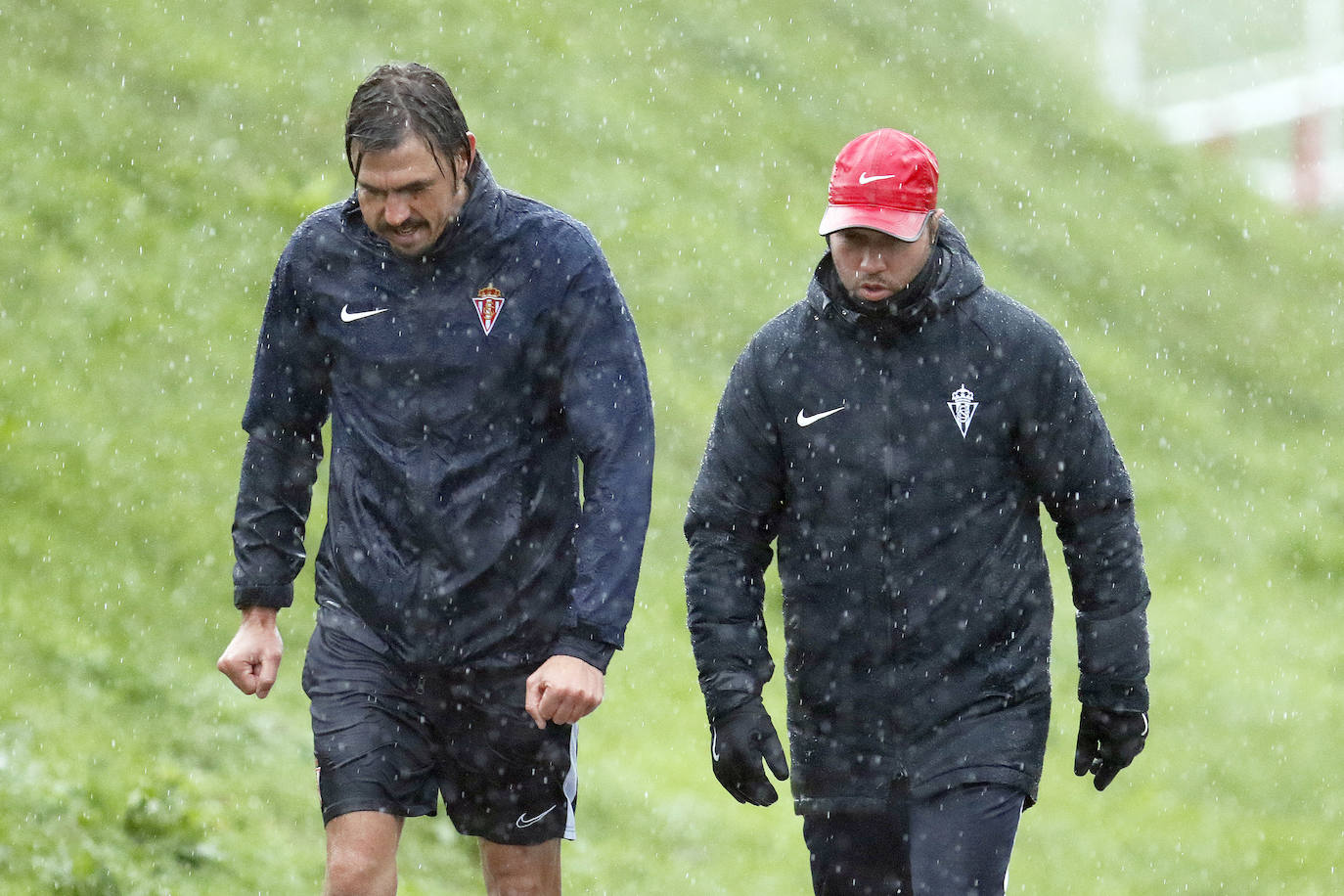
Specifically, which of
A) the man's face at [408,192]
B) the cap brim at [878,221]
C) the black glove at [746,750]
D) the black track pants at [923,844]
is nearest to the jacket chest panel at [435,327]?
the man's face at [408,192]

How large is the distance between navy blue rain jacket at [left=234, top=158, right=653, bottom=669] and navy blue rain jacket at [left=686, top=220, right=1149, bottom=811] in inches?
15.4

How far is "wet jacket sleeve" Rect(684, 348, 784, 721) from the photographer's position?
559cm

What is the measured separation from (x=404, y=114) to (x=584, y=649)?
157 cm

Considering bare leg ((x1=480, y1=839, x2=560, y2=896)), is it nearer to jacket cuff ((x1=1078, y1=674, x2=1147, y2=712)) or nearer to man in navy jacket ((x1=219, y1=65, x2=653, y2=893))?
man in navy jacket ((x1=219, y1=65, x2=653, y2=893))

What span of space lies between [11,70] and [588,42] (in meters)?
5.36

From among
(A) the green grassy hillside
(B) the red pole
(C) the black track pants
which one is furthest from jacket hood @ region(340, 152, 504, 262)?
(B) the red pole

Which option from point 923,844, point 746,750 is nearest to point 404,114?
point 746,750

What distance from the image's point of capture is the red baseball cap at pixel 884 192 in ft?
17.5

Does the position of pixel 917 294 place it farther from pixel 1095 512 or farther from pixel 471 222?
pixel 471 222

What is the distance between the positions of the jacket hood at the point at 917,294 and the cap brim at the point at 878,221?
15 centimetres

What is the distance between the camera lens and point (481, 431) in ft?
18.4

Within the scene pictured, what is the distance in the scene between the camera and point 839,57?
19.5m

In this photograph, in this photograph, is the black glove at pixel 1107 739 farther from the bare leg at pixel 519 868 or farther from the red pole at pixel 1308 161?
the red pole at pixel 1308 161

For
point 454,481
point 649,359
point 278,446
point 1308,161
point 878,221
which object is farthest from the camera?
point 1308,161
